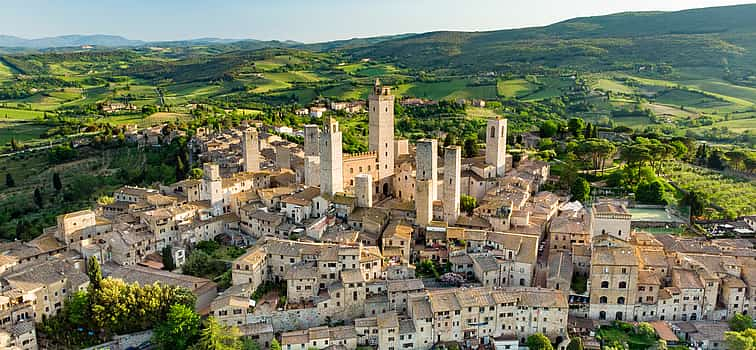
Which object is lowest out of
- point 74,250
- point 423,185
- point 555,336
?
point 555,336

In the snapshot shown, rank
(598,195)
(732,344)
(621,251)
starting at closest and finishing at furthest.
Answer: (732,344)
(621,251)
(598,195)

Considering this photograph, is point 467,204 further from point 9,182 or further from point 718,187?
point 9,182

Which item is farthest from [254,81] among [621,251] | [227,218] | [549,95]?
[621,251]

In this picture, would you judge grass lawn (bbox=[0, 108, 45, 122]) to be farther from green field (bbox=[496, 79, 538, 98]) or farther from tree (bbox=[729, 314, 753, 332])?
tree (bbox=[729, 314, 753, 332])

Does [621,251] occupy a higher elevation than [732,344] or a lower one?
higher

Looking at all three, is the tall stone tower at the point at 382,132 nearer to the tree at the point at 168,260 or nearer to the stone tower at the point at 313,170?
the stone tower at the point at 313,170

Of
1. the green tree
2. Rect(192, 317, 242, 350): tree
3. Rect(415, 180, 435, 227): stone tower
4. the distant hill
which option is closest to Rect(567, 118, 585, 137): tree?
Rect(415, 180, 435, 227): stone tower

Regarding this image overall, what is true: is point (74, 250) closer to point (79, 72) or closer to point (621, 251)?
point (621, 251)

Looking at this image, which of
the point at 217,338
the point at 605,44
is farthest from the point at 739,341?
the point at 605,44
